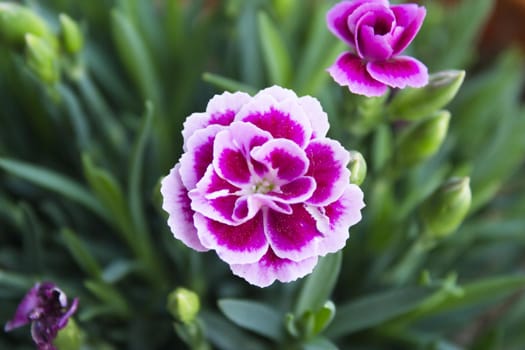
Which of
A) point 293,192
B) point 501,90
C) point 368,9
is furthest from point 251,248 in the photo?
point 501,90

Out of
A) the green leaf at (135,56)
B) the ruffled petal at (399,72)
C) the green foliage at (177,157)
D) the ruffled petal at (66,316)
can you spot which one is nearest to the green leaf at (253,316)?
the green foliage at (177,157)

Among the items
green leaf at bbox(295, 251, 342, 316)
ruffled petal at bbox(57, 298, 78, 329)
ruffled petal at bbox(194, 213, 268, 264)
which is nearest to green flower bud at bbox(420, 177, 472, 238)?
green leaf at bbox(295, 251, 342, 316)

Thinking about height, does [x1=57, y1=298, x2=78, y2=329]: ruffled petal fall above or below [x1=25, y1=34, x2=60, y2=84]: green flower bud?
below

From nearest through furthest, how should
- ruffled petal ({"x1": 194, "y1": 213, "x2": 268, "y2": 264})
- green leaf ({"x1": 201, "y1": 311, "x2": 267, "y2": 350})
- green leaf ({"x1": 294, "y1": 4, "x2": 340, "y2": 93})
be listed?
ruffled petal ({"x1": 194, "y1": 213, "x2": 268, "y2": 264})
green leaf ({"x1": 201, "y1": 311, "x2": 267, "y2": 350})
green leaf ({"x1": 294, "y1": 4, "x2": 340, "y2": 93})

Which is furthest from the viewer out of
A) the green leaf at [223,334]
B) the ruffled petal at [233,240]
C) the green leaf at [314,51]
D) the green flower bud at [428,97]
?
the green leaf at [314,51]

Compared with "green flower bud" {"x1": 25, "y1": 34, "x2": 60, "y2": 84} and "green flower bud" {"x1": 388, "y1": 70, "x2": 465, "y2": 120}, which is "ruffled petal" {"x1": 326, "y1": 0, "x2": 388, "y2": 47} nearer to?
"green flower bud" {"x1": 388, "y1": 70, "x2": 465, "y2": 120}

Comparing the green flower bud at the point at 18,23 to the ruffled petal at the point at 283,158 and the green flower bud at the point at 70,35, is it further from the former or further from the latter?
the ruffled petal at the point at 283,158

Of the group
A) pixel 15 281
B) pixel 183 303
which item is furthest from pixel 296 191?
pixel 15 281
